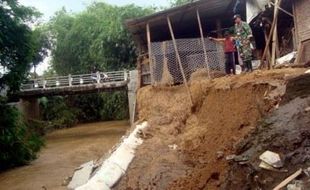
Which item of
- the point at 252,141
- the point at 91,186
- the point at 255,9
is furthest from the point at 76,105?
the point at 252,141

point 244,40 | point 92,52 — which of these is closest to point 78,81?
point 92,52

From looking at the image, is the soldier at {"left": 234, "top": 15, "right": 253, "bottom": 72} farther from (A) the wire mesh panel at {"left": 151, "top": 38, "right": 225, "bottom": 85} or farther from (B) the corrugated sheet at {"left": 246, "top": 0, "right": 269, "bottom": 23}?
(B) the corrugated sheet at {"left": 246, "top": 0, "right": 269, "bottom": 23}

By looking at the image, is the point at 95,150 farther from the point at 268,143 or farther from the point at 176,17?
the point at 268,143

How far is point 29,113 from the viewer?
32.7m

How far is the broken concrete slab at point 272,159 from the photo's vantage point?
6.52 meters

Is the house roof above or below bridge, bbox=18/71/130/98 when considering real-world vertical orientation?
above

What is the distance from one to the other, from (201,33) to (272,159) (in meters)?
7.30

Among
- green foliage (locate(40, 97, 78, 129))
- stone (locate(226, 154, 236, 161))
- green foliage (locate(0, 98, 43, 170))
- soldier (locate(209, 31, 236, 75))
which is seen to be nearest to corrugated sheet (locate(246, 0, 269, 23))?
soldier (locate(209, 31, 236, 75))

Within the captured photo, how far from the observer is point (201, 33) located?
13.4 meters

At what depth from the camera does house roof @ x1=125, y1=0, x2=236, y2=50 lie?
1495 cm

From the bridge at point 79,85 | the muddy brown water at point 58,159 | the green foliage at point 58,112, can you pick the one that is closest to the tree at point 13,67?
the muddy brown water at point 58,159

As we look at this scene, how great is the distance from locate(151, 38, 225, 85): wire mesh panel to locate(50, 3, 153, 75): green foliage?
62.9 ft

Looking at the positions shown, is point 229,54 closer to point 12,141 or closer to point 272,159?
point 272,159

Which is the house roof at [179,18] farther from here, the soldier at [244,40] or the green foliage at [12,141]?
the green foliage at [12,141]
